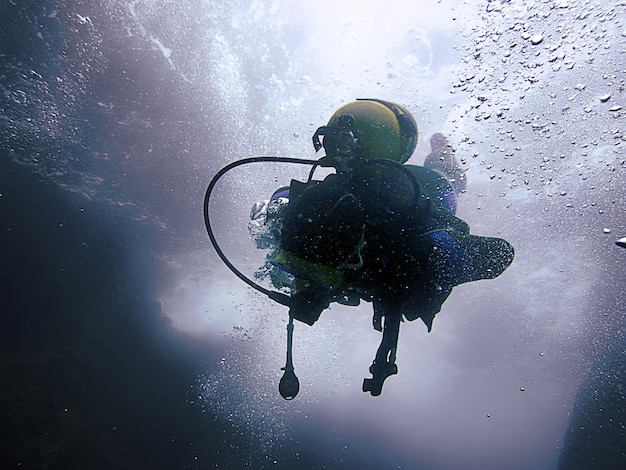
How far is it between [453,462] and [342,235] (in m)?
41.7

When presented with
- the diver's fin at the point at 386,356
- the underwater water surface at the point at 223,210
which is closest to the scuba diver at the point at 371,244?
the diver's fin at the point at 386,356

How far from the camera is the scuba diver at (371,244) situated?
216 centimetres

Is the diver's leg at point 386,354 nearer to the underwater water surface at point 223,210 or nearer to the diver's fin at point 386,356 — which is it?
the diver's fin at point 386,356

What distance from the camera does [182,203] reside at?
1425 centimetres

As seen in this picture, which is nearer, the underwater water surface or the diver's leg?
the diver's leg

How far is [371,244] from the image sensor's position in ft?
7.73

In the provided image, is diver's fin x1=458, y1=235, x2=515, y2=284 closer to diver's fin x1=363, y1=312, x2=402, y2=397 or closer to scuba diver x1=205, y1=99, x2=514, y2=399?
scuba diver x1=205, y1=99, x2=514, y2=399

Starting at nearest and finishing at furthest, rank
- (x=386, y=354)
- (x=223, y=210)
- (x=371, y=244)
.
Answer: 1. (x=371, y=244)
2. (x=386, y=354)
3. (x=223, y=210)

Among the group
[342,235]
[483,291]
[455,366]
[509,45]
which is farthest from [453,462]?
→ [342,235]

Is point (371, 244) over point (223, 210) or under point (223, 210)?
under

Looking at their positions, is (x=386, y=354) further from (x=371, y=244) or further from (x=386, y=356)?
(x=371, y=244)

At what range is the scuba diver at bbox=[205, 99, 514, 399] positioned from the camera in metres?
2.16

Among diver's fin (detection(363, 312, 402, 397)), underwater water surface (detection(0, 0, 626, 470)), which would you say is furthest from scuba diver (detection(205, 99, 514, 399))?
underwater water surface (detection(0, 0, 626, 470))

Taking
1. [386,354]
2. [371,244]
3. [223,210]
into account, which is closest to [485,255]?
[371,244]
